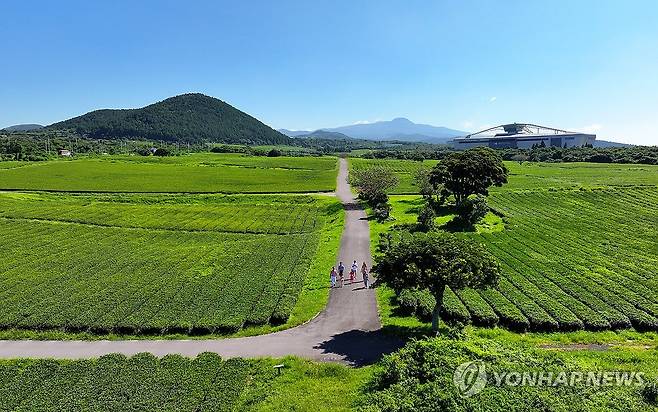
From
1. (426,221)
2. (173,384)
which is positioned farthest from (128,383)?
(426,221)

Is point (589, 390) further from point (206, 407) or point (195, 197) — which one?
point (195, 197)

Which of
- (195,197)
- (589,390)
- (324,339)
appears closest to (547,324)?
(589,390)

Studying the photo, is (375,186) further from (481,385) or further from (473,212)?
(481,385)

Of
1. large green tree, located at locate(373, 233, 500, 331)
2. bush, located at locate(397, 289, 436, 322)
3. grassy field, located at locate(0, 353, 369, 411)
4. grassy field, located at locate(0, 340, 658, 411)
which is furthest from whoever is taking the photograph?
bush, located at locate(397, 289, 436, 322)

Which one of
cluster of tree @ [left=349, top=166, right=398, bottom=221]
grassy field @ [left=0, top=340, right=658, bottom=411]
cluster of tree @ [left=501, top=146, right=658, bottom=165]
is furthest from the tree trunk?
cluster of tree @ [left=501, top=146, right=658, bottom=165]

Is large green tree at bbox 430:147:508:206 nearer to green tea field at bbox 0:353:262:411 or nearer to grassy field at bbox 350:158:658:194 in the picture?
grassy field at bbox 350:158:658:194

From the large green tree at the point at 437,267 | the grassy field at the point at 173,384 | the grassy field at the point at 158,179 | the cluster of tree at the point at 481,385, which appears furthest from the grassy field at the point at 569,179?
the grassy field at the point at 173,384
